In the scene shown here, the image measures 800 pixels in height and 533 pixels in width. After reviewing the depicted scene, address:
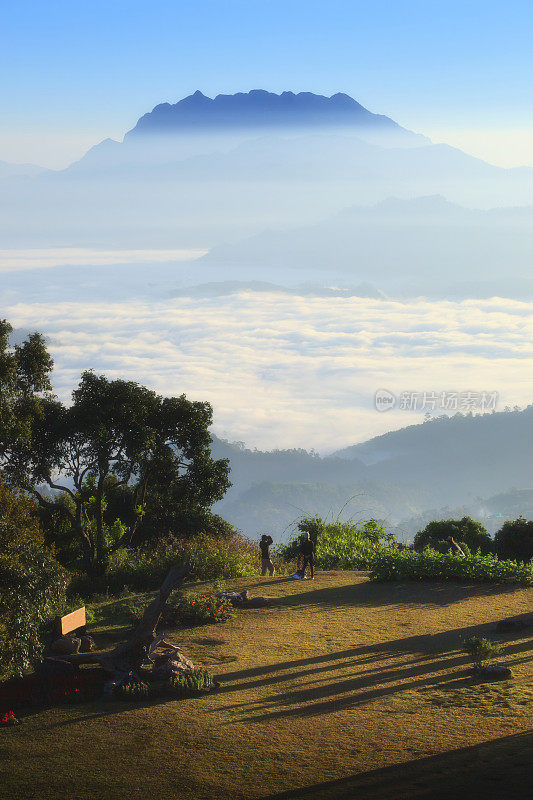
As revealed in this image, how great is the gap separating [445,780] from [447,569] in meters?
13.1

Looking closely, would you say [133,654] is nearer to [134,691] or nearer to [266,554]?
[134,691]

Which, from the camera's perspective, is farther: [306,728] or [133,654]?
[133,654]

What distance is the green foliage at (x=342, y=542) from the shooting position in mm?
26620

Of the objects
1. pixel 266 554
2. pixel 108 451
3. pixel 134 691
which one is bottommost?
pixel 134 691

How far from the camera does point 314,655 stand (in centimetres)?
1551

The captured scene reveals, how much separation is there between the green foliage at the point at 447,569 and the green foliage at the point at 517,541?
5146 mm

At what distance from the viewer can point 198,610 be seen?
18375 mm

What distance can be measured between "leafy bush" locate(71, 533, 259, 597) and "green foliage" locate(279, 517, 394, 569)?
2.15m

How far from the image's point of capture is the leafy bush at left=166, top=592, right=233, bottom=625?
18.3 meters

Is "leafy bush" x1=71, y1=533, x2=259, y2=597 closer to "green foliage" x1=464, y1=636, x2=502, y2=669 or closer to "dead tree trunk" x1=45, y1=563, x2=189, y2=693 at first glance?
"dead tree trunk" x1=45, y1=563, x2=189, y2=693

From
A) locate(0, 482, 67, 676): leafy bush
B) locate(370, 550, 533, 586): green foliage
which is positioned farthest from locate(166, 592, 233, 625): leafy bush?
locate(370, 550, 533, 586): green foliage

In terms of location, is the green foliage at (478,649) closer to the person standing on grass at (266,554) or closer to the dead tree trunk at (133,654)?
the dead tree trunk at (133,654)

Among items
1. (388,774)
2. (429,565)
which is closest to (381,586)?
(429,565)

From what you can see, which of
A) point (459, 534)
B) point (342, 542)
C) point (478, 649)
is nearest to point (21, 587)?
point (478, 649)
